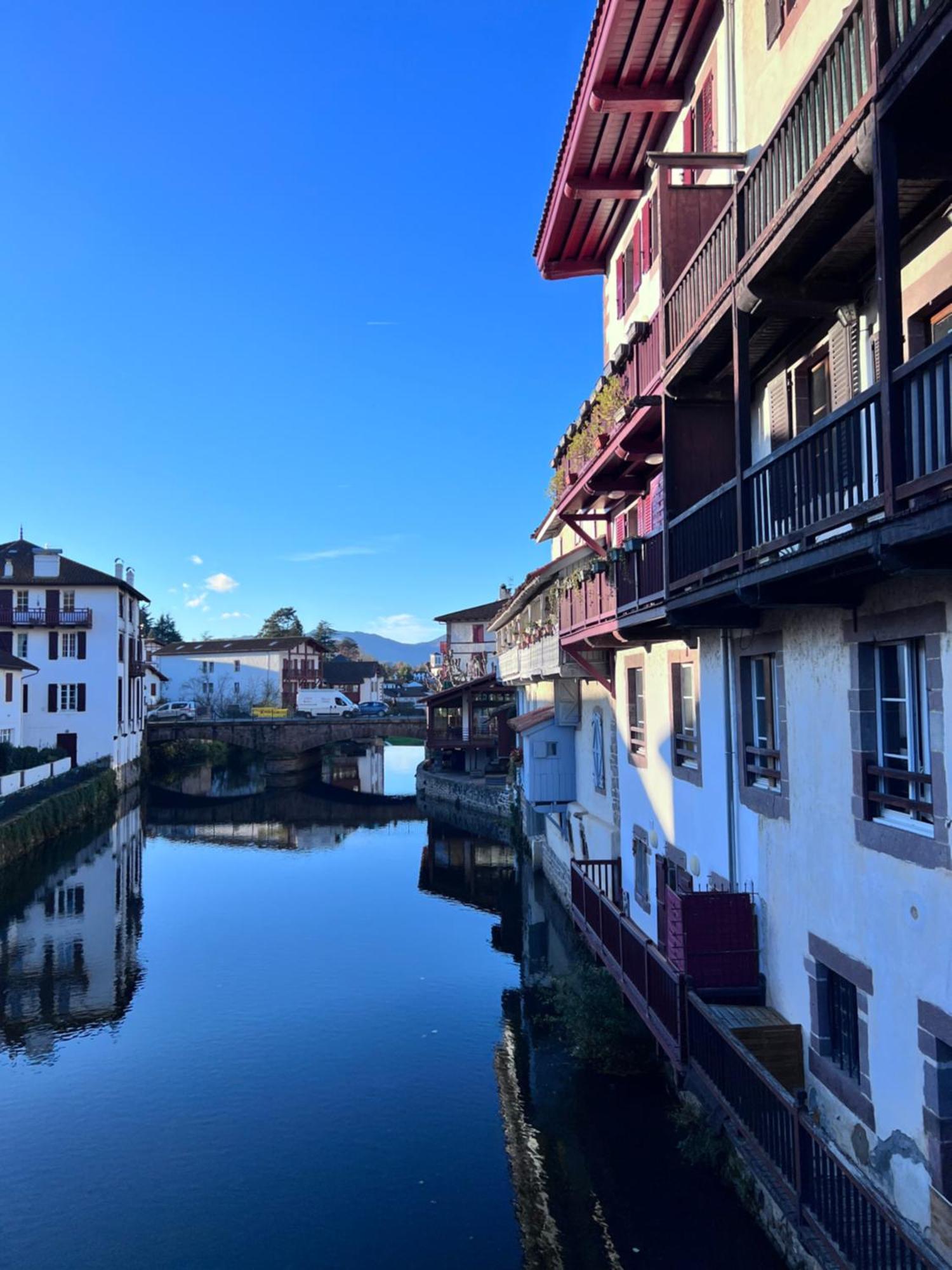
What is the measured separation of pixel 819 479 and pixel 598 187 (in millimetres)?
10933

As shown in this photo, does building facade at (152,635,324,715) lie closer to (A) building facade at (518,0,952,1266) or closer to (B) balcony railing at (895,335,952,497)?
(A) building facade at (518,0,952,1266)

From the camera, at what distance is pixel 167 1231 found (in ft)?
37.0

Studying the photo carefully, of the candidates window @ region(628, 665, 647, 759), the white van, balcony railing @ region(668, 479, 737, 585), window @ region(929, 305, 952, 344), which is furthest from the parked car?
window @ region(929, 305, 952, 344)

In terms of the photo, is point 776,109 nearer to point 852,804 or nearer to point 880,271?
point 880,271

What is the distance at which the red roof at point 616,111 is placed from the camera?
12750mm

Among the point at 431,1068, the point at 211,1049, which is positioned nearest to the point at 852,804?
the point at 431,1068

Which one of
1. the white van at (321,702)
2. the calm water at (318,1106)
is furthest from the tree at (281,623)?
the calm water at (318,1106)

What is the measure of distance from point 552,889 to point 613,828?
913 cm

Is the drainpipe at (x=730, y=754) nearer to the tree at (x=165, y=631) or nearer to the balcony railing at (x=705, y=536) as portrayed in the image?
the balcony railing at (x=705, y=536)

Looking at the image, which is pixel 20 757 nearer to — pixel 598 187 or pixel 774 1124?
pixel 598 187

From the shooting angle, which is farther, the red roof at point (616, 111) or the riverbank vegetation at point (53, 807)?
the riverbank vegetation at point (53, 807)

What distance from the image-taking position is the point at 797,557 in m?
7.62

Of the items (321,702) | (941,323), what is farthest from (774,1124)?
(321,702)

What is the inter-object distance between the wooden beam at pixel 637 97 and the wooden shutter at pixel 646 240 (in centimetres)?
176
